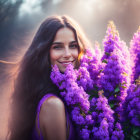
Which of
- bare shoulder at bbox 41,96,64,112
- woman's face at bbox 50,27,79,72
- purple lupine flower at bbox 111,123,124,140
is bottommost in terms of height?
purple lupine flower at bbox 111,123,124,140

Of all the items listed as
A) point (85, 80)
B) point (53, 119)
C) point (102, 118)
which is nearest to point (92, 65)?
point (85, 80)

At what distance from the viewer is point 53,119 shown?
1.87 meters

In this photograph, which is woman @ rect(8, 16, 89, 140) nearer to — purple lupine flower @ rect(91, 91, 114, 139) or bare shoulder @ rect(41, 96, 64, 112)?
bare shoulder @ rect(41, 96, 64, 112)

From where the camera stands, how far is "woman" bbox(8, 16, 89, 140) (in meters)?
2.09

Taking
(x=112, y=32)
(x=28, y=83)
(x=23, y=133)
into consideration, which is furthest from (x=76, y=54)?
(x=23, y=133)

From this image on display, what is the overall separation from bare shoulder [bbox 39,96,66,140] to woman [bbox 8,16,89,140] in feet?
0.12

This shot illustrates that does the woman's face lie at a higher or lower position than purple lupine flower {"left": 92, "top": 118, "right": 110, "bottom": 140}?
higher

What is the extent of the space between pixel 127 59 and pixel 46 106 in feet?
3.29

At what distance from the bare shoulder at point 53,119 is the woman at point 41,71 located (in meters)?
0.04

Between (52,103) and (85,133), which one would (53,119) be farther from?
(85,133)

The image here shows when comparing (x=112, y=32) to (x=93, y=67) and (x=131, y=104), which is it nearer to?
(x=93, y=67)

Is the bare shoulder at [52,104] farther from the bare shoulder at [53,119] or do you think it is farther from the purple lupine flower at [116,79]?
the purple lupine flower at [116,79]

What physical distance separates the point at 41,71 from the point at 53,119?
56cm

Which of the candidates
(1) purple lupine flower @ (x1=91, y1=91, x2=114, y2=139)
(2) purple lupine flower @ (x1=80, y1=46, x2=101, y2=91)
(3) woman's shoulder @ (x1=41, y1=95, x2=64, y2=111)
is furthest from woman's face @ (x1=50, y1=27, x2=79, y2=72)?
(1) purple lupine flower @ (x1=91, y1=91, x2=114, y2=139)
